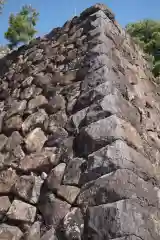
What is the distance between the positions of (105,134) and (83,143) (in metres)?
0.19

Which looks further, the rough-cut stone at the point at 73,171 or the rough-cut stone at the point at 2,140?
A: the rough-cut stone at the point at 2,140

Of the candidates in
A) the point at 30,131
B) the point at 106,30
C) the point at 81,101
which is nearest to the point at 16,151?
the point at 30,131

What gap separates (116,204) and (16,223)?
785 mm

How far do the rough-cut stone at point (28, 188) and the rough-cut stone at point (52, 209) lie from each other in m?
0.11

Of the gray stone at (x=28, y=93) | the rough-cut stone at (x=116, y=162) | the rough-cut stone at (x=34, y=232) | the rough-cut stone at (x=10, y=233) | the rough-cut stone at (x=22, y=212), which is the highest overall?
the gray stone at (x=28, y=93)

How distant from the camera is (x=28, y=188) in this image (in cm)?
230

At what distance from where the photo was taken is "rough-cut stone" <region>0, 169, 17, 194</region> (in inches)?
95.7

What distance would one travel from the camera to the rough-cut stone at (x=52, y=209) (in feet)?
6.52

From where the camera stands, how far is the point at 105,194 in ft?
5.99

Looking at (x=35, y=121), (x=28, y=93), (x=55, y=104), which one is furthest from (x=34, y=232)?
(x=28, y=93)

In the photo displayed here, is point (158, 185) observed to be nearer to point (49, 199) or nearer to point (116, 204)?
point (116, 204)

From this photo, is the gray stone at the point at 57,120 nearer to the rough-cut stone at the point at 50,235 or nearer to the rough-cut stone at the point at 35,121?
the rough-cut stone at the point at 35,121

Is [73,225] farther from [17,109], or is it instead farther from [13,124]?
[17,109]

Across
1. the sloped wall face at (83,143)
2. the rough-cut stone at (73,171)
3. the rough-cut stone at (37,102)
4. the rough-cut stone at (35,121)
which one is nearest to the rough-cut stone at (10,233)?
the sloped wall face at (83,143)
